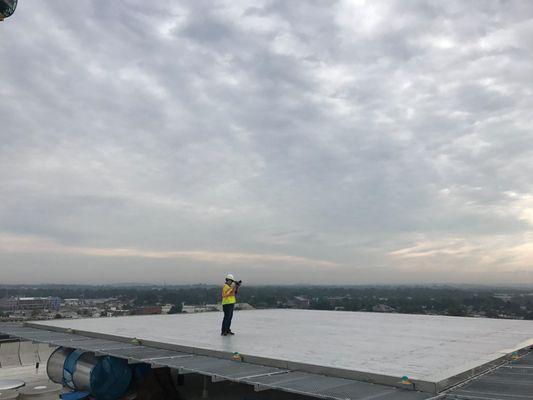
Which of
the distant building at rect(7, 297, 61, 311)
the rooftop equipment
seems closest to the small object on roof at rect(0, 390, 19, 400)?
the rooftop equipment

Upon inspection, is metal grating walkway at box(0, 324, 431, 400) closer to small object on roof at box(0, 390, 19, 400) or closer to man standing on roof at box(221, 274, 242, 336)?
small object on roof at box(0, 390, 19, 400)

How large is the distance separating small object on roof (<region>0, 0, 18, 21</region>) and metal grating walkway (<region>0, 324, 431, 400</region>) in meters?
16.4

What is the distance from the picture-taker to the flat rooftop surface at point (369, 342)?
8883mm

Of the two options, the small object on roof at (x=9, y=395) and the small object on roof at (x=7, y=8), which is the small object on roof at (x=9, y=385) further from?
the small object on roof at (x=7, y=8)

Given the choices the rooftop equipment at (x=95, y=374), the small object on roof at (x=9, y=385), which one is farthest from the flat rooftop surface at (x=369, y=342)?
the small object on roof at (x=9, y=385)

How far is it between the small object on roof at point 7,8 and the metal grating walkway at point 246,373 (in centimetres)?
1642

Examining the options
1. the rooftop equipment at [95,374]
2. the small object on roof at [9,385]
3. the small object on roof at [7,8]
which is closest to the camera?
the rooftop equipment at [95,374]

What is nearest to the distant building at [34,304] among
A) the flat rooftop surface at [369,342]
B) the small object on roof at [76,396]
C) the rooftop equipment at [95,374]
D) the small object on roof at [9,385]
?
the small object on roof at [9,385]

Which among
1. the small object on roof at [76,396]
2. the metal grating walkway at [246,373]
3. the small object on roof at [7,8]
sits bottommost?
the small object on roof at [76,396]

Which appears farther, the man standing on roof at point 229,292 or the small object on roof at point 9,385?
the small object on roof at point 9,385

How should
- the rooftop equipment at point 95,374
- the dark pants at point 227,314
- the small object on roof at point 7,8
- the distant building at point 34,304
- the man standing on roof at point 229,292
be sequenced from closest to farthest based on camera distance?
the rooftop equipment at point 95,374
the man standing on roof at point 229,292
the dark pants at point 227,314
the small object on roof at point 7,8
the distant building at point 34,304

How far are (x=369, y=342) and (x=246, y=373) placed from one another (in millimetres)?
4812

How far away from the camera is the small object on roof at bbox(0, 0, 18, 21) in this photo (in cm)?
2105

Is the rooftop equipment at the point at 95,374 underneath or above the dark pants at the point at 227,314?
underneath
